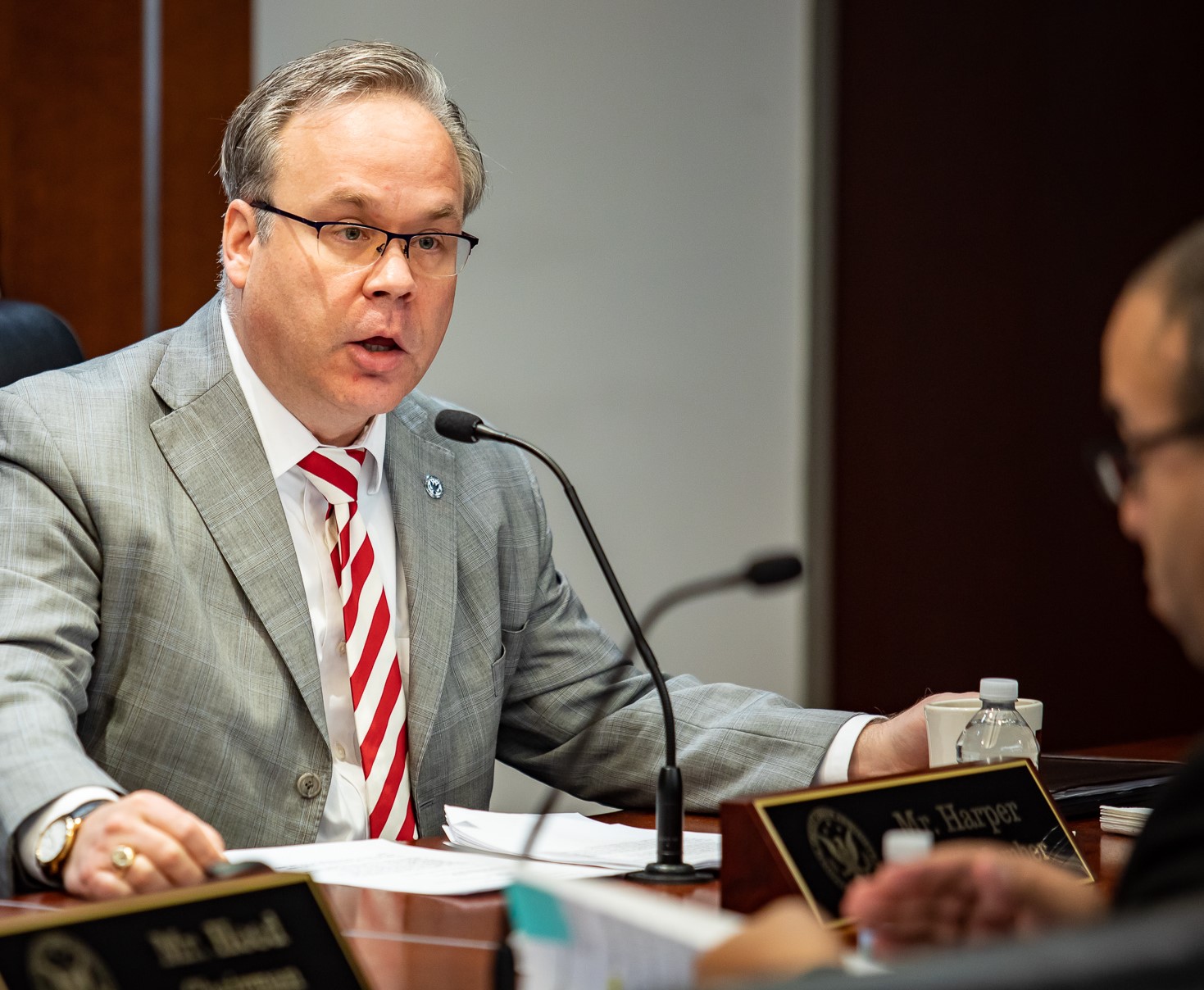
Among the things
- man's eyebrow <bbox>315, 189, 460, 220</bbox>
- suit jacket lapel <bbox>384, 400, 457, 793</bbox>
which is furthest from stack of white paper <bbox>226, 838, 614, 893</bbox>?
man's eyebrow <bbox>315, 189, 460, 220</bbox>

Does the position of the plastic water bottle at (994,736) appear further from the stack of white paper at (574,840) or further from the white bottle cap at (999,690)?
the stack of white paper at (574,840)

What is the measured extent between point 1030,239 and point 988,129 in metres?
0.36

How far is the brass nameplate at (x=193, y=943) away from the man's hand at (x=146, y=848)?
30 cm

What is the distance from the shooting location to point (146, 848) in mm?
1306

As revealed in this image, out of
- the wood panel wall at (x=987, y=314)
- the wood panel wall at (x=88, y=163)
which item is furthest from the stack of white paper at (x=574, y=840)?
the wood panel wall at (x=987, y=314)

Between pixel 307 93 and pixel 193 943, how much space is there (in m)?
1.40

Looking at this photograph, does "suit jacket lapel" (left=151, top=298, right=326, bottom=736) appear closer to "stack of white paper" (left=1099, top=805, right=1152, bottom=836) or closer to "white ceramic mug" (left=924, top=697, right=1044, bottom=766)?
"white ceramic mug" (left=924, top=697, right=1044, bottom=766)

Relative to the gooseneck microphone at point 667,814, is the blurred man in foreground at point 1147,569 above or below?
above

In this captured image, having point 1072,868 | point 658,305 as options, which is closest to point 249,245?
point 1072,868

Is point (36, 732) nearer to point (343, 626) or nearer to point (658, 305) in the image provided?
point (343, 626)

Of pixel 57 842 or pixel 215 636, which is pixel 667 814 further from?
pixel 215 636

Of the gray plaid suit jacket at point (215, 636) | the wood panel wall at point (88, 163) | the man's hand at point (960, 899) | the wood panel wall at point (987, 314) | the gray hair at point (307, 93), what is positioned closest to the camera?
the man's hand at point (960, 899)

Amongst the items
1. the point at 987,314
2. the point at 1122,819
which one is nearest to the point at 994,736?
the point at 1122,819

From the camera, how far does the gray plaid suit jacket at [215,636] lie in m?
1.83
